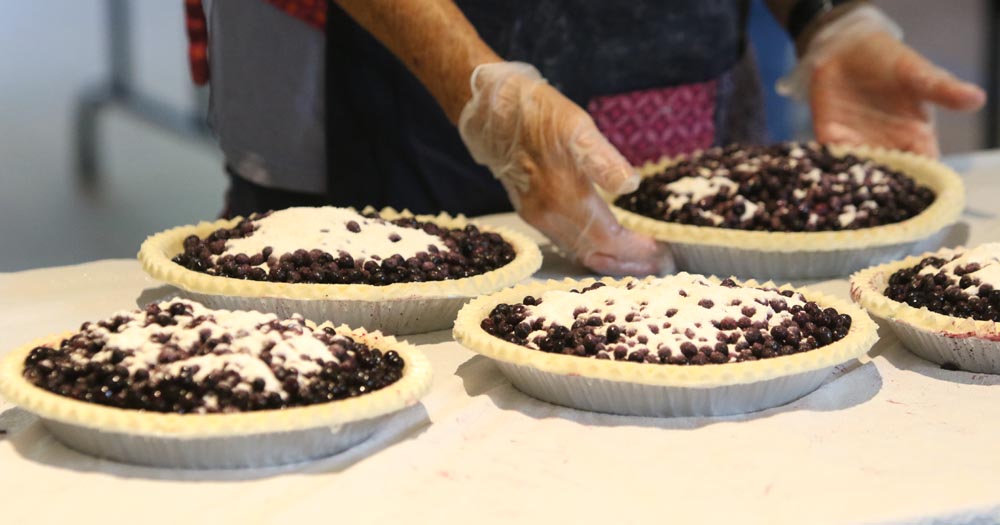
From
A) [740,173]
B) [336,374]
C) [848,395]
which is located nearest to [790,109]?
[740,173]

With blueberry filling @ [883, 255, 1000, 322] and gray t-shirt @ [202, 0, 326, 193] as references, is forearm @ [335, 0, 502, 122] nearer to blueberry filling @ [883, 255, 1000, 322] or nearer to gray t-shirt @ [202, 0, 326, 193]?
gray t-shirt @ [202, 0, 326, 193]

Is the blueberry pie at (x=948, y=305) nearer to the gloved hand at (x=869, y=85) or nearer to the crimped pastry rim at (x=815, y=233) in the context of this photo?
the crimped pastry rim at (x=815, y=233)

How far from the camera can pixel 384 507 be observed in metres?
1.52

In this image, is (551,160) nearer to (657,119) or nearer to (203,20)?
(657,119)

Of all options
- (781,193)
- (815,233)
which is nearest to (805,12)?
(781,193)

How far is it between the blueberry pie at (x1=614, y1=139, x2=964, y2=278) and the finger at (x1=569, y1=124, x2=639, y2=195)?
25 centimetres

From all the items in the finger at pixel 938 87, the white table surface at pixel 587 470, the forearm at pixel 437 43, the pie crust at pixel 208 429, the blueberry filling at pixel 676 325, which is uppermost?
the forearm at pixel 437 43

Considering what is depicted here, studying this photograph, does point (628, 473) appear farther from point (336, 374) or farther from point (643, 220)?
point (643, 220)

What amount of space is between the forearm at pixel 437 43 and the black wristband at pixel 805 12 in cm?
140

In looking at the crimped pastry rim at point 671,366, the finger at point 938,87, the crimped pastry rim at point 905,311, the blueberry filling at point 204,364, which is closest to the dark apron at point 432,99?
the finger at point 938,87

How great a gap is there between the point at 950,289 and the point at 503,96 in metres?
0.97

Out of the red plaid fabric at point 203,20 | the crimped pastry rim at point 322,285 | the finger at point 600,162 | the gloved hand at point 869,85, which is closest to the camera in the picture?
the crimped pastry rim at point 322,285

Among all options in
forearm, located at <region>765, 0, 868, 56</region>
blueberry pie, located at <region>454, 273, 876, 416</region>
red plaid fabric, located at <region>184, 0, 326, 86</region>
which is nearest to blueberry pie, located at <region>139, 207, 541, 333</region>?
blueberry pie, located at <region>454, 273, 876, 416</region>

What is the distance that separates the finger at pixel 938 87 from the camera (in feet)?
10.6
